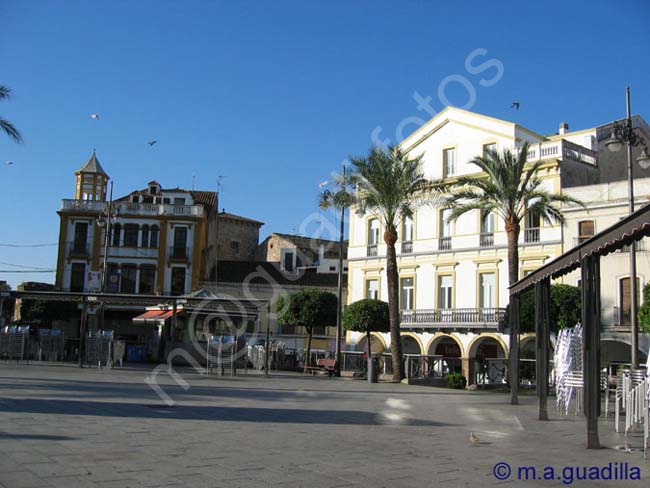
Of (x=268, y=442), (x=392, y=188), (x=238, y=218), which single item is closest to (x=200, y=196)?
(x=238, y=218)

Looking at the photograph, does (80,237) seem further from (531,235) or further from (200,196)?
(531,235)

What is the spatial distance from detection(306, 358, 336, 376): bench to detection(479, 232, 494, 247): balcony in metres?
12.5

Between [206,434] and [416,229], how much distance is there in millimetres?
34898

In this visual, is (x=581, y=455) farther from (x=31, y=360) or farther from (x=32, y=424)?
(x=31, y=360)

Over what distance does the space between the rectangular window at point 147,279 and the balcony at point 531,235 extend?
29.4 m

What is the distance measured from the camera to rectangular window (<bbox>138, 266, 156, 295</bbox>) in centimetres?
5506

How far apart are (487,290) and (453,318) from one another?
8.37ft

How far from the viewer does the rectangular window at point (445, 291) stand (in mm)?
41719

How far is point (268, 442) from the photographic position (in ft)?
31.2

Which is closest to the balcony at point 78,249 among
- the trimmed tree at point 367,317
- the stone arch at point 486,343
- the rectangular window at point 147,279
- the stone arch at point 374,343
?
the rectangular window at point 147,279

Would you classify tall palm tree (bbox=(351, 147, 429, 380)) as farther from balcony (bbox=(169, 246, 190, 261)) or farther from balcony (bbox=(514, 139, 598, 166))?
balcony (bbox=(169, 246, 190, 261))

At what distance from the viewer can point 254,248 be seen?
223 feet

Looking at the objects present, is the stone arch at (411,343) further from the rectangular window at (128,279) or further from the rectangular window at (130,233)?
the rectangular window at (130,233)

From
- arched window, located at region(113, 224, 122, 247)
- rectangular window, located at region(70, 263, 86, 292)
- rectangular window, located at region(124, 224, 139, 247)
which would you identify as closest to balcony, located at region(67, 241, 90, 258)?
rectangular window, located at region(70, 263, 86, 292)
